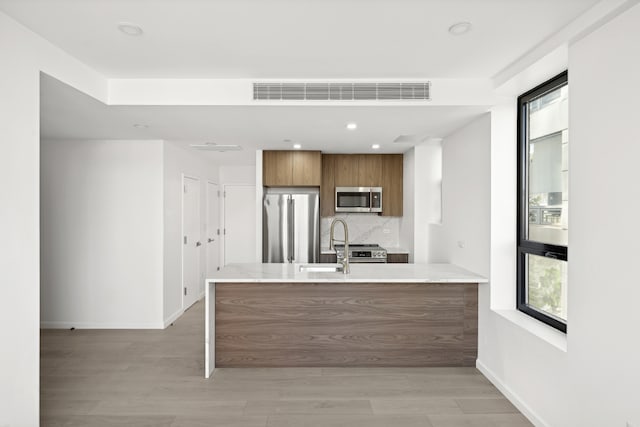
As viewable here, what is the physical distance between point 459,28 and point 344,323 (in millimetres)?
2474

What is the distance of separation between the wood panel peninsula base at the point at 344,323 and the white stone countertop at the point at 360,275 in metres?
0.05

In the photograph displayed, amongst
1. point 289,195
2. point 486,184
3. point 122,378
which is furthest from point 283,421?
point 289,195

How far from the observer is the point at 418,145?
194 inches

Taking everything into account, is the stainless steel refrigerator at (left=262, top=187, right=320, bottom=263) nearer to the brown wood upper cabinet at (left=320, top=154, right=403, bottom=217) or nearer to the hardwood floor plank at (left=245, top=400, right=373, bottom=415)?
the brown wood upper cabinet at (left=320, top=154, right=403, bottom=217)

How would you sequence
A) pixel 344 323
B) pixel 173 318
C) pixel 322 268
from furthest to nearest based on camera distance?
pixel 173 318 < pixel 322 268 < pixel 344 323

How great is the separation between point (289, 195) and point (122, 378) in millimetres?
Result: 2853

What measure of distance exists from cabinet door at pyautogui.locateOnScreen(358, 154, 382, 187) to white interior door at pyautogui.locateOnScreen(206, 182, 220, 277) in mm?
2664

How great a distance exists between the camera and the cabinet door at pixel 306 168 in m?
5.13

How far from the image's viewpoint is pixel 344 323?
335 cm

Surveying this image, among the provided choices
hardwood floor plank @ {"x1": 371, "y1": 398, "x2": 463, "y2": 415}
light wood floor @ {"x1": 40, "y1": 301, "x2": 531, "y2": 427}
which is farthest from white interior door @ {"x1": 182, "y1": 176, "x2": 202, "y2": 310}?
hardwood floor plank @ {"x1": 371, "y1": 398, "x2": 463, "y2": 415}

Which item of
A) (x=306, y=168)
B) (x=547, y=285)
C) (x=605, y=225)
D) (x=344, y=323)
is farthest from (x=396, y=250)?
(x=605, y=225)

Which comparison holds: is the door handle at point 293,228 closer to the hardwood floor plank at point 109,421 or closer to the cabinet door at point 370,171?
the cabinet door at point 370,171

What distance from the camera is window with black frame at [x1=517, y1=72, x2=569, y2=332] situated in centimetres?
246

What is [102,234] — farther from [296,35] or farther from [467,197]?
[467,197]
